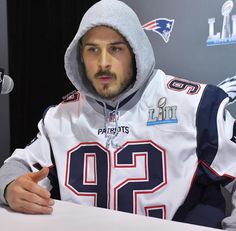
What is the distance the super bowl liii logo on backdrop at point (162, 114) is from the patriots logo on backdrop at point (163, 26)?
37cm

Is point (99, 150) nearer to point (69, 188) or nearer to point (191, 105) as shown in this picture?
point (69, 188)

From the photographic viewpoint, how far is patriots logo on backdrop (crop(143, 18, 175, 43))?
1342 mm

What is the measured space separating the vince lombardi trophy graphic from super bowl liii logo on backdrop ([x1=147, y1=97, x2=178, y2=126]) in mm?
342

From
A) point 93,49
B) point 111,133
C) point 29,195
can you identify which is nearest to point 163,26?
point 93,49

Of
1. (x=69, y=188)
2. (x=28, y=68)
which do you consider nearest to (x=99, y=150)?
(x=69, y=188)

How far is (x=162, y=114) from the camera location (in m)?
1.06

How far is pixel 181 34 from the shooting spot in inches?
51.9

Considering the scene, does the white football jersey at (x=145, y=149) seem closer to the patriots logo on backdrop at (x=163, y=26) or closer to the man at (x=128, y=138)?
the man at (x=128, y=138)

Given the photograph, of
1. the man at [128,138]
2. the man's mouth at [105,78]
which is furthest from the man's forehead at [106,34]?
the man's mouth at [105,78]

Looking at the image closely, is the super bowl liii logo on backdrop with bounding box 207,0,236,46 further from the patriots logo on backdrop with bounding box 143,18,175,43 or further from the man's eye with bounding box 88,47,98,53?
the man's eye with bounding box 88,47,98,53

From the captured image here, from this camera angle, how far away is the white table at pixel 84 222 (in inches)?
28.4

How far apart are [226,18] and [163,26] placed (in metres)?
0.23

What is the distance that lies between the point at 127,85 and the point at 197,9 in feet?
1.26

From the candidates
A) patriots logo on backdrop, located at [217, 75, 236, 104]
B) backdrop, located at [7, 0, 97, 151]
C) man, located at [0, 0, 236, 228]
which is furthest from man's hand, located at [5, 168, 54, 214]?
backdrop, located at [7, 0, 97, 151]
